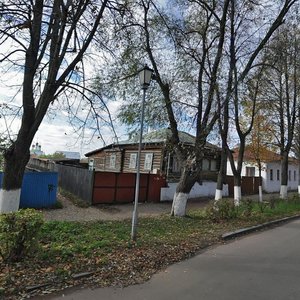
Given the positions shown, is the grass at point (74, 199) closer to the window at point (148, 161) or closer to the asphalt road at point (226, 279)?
the window at point (148, 161)

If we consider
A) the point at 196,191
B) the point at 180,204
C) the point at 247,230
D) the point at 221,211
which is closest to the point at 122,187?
the point at 180,204

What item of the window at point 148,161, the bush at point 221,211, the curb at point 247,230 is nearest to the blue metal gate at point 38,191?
the bush at point 221,211

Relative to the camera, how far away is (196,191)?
2602 centimetres

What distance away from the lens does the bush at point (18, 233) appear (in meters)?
5.84

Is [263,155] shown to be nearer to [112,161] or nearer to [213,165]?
[213,165]

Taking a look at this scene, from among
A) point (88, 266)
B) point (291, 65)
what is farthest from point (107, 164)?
point (88, 266)

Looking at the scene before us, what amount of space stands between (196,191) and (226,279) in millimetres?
20111

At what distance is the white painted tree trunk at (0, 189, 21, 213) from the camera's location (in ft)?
27.7

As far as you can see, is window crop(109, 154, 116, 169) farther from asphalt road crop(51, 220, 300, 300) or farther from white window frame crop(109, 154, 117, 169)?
asphalt road crop(51, 220, 300, 300)

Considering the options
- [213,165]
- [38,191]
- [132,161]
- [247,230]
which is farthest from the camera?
[132,161]

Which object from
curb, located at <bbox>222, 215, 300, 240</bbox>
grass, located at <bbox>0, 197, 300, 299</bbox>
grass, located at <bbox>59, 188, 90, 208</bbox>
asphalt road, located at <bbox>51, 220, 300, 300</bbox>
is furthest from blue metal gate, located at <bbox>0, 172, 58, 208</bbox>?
asphalt road, located at <bbox>51, 220, 300, 300</bbox>

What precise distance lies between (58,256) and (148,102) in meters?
9.13

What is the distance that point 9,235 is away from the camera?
5.82 meters

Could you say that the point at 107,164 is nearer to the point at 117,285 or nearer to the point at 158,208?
the point at 158,208
